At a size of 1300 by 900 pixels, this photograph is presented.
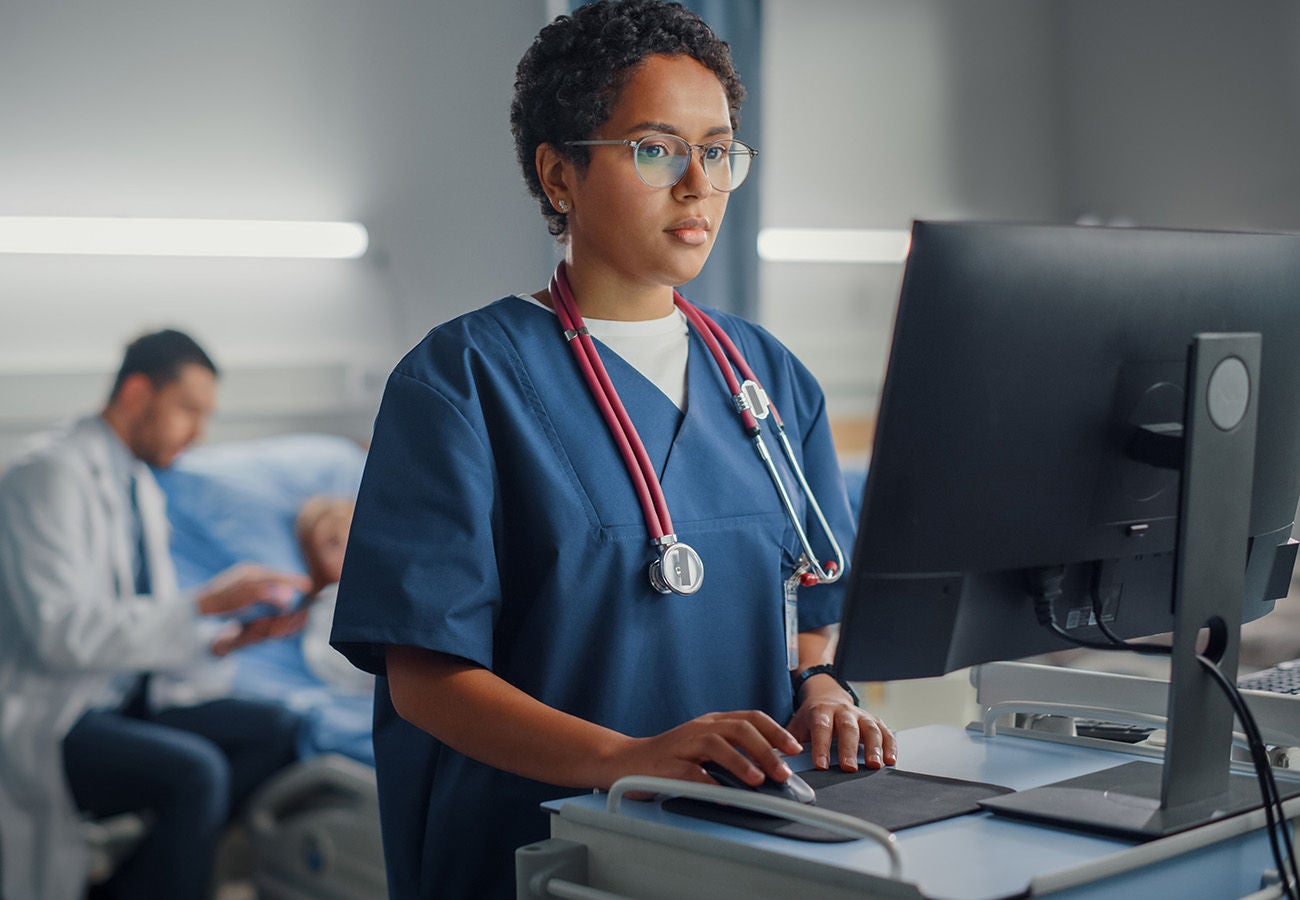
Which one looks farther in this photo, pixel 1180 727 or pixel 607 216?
pixel 607 216

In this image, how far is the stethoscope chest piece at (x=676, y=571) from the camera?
1178mm

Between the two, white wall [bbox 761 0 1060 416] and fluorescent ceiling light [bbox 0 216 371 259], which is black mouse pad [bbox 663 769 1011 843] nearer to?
fluorescent ceiling light [bbox 0 216 371 259]

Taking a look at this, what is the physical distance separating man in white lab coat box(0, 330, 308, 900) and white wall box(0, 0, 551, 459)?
0.34ft

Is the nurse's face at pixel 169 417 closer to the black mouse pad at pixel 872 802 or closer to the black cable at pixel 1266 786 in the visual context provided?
the black mouse pad at pixel 872 802

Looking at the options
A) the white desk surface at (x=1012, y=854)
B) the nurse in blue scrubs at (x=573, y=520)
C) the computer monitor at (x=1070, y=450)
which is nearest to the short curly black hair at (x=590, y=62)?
the nurse in blue scrubs at (x=573, y=520)

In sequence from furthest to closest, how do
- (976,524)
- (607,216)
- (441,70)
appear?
(441,70) → (607,216) → (976,524)

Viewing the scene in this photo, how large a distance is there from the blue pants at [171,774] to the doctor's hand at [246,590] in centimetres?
18

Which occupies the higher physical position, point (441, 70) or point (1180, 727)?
point (441, 70)

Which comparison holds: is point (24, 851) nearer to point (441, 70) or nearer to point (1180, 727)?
point (441, 70)

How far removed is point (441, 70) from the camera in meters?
2.85

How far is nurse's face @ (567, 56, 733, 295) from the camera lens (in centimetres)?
124

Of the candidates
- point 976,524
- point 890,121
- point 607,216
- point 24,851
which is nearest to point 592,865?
point 976,524

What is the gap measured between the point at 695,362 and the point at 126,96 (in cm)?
170

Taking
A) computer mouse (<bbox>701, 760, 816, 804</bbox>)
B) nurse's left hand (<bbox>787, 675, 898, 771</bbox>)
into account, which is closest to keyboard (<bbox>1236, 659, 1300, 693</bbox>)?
nurse's left hand (<bbox>787, 675, 898, 771</bbox>)
